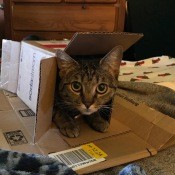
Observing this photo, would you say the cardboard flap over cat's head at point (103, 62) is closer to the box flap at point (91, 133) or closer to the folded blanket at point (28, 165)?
the box flap at point (91, 133)

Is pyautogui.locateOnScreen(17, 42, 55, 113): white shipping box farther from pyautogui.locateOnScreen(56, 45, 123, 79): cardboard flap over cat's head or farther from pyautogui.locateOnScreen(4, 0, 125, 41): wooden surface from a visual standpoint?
pyautogui.locateOnScreen(4, 0, 125, 41): wooden surface

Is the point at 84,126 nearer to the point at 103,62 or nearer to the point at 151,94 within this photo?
the point at 103,62

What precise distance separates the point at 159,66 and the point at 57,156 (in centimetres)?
102

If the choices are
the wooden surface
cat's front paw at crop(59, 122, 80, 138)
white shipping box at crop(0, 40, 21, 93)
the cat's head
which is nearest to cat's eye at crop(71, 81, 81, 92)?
the cat's head

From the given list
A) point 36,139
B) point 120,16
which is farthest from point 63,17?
point 36,139

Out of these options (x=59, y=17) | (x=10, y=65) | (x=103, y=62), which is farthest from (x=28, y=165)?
(x=59, y=17)

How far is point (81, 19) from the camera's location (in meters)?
1.98

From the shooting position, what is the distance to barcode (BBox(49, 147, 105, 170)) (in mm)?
634

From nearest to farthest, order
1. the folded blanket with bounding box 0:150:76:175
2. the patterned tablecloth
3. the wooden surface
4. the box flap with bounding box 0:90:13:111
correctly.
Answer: the folded blanket with bounding box 0:150:76:175 → the box flap with bounding box 0:90:13:111 → the patterned tablecloth → the wooden surface

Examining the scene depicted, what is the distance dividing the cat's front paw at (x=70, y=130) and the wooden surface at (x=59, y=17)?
1322mm

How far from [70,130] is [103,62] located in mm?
221

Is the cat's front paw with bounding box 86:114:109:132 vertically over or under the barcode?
over

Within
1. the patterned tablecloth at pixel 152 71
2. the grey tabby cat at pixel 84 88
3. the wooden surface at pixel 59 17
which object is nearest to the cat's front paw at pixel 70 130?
the grey tabby cat at pixel 84 88

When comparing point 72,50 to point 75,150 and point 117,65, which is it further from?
point 75,150
